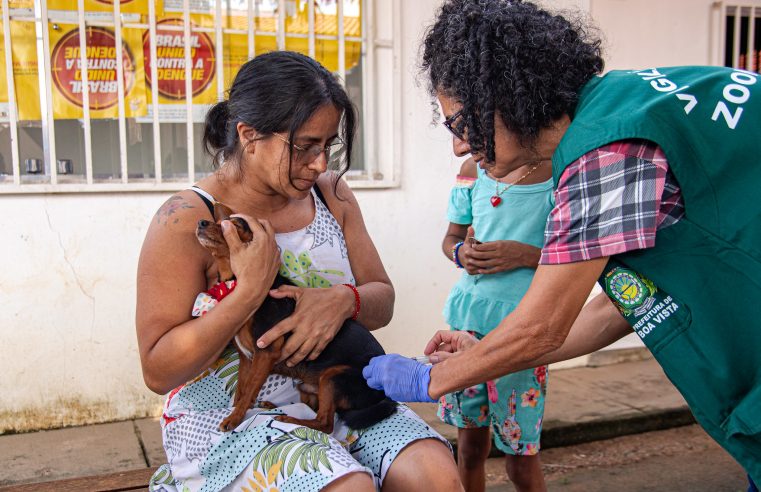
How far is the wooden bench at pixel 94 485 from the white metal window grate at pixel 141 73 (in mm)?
2036

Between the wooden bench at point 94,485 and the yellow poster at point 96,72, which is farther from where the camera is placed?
the yellow poster at point 96,72

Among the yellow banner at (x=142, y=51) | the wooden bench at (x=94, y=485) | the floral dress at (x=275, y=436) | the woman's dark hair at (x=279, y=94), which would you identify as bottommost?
the wooden bench at (x=94, y=485)

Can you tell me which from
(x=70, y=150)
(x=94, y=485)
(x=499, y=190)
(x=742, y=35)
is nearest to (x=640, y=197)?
(x=499, y=190)

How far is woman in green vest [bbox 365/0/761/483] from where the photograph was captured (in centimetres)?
160

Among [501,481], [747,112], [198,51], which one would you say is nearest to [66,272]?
[198,51]


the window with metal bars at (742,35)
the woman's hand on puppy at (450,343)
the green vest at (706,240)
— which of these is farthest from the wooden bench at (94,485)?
the window with metal bars at (742,35)

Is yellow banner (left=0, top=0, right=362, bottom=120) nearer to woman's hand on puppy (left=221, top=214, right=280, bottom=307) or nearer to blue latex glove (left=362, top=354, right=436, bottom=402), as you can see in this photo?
woman's hand on puppy (left=221, top=214, right=280, bottom=307)

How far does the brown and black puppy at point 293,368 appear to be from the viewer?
Result: 7.06ft

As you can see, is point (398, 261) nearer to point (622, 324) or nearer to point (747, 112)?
point (622, 324)

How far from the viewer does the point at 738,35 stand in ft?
19.2

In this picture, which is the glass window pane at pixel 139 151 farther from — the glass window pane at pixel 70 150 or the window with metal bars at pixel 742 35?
the window with metal bars at pixel 742 35

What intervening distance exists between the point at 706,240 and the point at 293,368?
1.28 metres

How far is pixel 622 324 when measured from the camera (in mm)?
2172

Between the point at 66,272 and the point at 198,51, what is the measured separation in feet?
5.17
